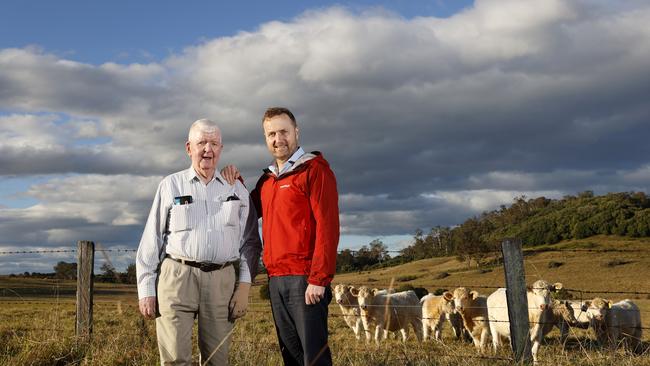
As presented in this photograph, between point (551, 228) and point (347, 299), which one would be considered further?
point (551, 228)

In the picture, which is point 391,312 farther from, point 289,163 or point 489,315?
point 289,163

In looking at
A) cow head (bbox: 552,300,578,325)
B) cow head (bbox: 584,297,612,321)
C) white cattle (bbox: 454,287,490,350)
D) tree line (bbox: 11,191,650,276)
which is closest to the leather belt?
white cattle (bbox: 454,287,490,350)

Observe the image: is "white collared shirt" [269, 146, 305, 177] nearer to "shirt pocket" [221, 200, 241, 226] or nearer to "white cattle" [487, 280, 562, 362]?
"shirt pocket" [221, 200, 241, 226]

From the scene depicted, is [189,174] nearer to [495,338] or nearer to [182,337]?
[182,337]

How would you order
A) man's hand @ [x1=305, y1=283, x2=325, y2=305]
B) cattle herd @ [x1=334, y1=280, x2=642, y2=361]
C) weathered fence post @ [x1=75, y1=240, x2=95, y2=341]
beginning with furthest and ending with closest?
cattle herd @ [x1=334, y1=280, x2=642, y2=361]
weathered fence post @ [x1=75, y1=240, x2=95, y2=341]
man's hand @ [x1=305, y1=283, x2=325, y2=305]

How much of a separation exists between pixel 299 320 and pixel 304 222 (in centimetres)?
74

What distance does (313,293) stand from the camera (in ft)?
15.9

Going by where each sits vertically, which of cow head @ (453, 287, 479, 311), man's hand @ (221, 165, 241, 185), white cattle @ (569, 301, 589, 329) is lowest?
white cattle @ (569, 301, 589, 329)

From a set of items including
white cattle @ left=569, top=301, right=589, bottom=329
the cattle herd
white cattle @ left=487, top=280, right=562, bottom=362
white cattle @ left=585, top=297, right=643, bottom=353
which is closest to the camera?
white cattle @ left=487, top=280, right=562, bottom=362

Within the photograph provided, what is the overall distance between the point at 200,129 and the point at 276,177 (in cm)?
70

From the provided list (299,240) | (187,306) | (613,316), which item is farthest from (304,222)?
(613,316)

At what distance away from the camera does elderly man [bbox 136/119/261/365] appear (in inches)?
197

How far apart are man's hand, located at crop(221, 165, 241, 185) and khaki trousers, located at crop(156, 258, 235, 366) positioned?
Result: 0.70 meters

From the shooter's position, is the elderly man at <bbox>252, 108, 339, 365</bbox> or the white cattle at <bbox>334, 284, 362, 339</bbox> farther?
the white cattle at <bbox>334, 284, 362, 339</bbox>
